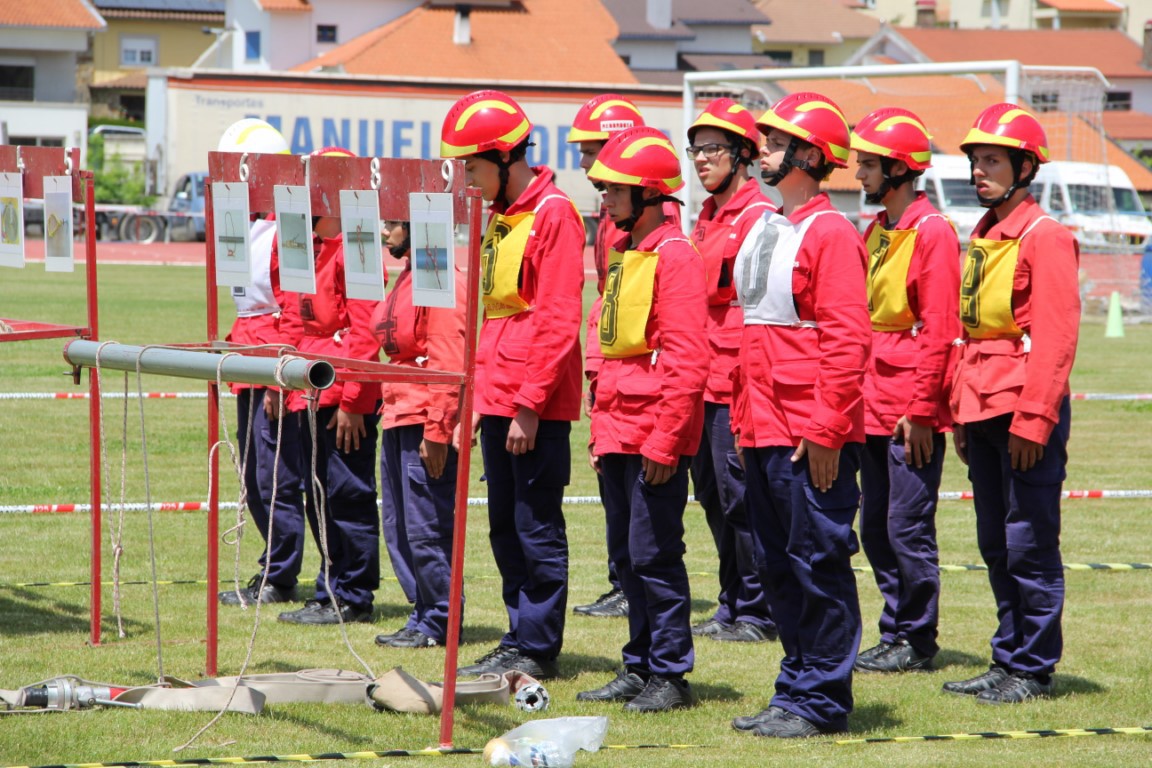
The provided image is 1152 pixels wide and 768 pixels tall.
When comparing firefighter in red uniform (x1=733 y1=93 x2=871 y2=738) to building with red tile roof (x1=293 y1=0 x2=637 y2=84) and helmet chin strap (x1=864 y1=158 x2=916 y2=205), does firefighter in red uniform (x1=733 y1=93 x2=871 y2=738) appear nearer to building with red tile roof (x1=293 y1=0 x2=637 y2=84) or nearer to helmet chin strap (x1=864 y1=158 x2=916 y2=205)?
helmet chin strap (x1=864 y1=158 x2=916 y2=205)

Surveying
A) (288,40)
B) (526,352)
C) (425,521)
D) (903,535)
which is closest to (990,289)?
(903,535)

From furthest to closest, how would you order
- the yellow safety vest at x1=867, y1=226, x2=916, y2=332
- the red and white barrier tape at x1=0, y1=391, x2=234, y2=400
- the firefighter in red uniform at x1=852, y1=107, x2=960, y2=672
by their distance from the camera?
the red and white barrier tape at x1=0, y1=391, x2=234, y2=400 < the yellow safety vest at x1=867, y1=226, x2=916, y2=332 < the firefighter in red uniform at x1=852, y1=107, x2=960, y2=672

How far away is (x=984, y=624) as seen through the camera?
24.7 ft

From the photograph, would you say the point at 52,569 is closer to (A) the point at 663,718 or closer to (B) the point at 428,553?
(B) the point at 428,553

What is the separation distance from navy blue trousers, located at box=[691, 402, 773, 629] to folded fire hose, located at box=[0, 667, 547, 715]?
1.50 meters

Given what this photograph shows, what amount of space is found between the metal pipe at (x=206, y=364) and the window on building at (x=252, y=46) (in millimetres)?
65070

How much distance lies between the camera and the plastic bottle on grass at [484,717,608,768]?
16.7 ft

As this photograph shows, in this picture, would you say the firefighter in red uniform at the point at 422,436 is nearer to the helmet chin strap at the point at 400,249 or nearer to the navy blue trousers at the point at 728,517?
the helmet chin strap at the point at 400,249

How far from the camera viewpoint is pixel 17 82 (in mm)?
66062

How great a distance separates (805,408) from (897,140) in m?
1.68

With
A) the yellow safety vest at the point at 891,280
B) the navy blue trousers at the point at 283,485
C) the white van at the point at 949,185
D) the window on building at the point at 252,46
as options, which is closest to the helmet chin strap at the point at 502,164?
the yellow safety vest at the point at 891,280

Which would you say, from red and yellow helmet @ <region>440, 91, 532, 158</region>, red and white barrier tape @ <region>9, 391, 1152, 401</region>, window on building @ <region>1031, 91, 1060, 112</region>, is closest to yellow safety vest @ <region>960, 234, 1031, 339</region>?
red and yellow helmet @ <region>440, 91, 532, 158</region>

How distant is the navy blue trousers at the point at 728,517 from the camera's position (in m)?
7.06

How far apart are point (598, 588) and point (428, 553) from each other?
165 cm
